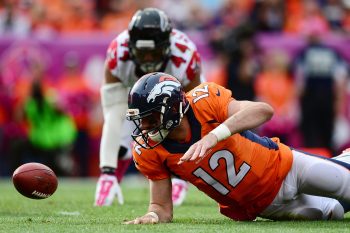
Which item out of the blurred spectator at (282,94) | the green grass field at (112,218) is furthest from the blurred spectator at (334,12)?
the green grass field at (112,218)

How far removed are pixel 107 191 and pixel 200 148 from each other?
9.10 ft

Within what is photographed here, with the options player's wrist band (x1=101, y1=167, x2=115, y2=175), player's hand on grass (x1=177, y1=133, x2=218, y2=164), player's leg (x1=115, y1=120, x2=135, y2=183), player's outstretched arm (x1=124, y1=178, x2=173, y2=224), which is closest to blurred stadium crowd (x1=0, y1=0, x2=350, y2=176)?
player's leg (x1=115, y1=120, x2=135, y2=183)

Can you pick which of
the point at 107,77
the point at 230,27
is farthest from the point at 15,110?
the point at 107,77

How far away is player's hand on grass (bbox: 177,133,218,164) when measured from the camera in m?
4.71

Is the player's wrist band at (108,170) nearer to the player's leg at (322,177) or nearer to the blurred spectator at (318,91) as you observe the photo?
the player's leg at (322,177)

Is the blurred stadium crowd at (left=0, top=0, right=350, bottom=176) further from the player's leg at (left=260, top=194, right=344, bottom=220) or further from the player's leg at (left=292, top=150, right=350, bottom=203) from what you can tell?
the player's leg at (left=292, top=150, right=350, bottom=203)

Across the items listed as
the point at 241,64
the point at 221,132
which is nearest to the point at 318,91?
the point at 241,64

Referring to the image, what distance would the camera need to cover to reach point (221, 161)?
5.20 meters

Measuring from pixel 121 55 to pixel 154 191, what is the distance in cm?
235

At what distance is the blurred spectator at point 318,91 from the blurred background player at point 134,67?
4.48 metres

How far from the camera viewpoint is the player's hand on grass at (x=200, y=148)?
4.71 metres

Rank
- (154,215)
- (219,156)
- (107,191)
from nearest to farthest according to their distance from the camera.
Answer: (219,156) < (154,215) < (107,191)

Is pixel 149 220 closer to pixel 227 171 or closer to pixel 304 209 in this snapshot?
pixel 227 171

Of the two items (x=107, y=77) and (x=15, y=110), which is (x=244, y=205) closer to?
(x=107, y=77)
